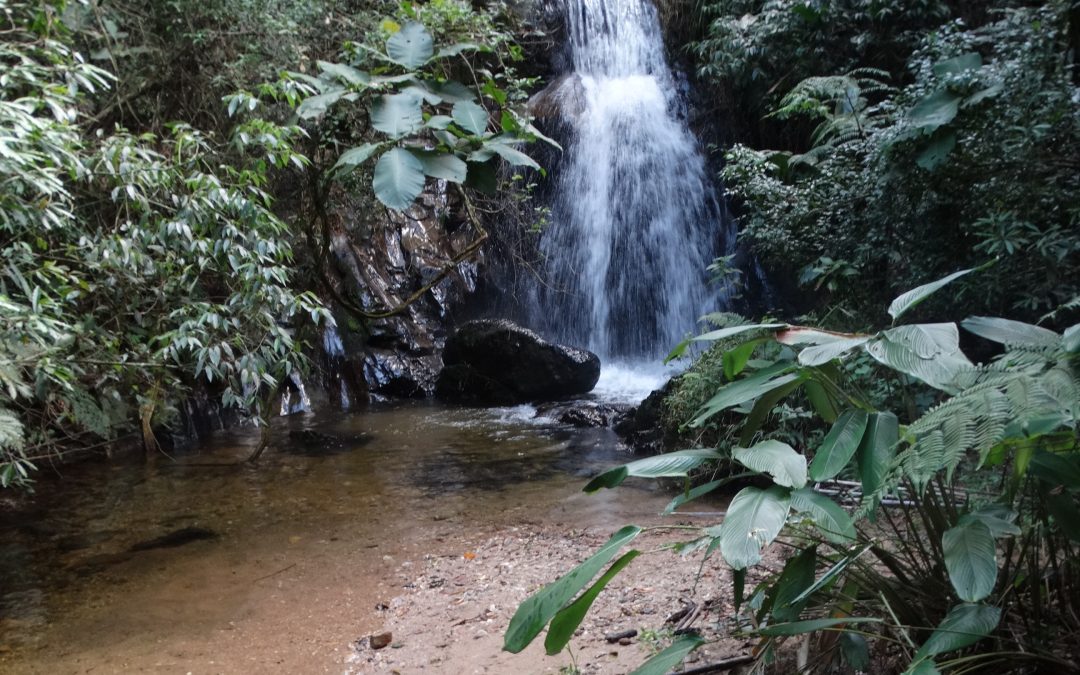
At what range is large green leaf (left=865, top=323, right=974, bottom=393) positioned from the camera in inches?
57.2

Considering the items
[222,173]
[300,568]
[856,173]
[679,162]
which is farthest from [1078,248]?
[679,162]

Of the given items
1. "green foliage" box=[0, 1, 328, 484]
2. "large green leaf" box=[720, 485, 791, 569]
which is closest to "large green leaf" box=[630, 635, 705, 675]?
"large green leaf" box=[720, 485, 791, 569]

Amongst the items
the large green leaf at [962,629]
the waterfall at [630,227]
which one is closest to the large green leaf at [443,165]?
the large green leaf at [962,629]

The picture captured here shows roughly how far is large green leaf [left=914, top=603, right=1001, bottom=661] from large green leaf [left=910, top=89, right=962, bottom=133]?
3.61m

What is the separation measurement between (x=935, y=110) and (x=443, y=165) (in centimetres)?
312

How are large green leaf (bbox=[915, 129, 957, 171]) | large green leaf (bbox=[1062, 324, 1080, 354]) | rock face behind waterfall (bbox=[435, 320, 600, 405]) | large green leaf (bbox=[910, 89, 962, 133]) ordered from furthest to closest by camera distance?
rock face behind waterfall (bbox=[435, 320, 600, 405]) < large green leaf (bbox=[915, 129, 957, 171]) < large green leaf (bbox=[910, 89, 962, 133]) < large green leaf (bbox=[1062, 324, 1080, 354])

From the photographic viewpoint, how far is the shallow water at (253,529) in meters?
3.32

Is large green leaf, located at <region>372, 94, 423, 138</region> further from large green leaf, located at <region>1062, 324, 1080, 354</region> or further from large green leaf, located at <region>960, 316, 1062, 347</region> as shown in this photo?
large green leaf, located at <region>1062, 324, 1080, 354</region>

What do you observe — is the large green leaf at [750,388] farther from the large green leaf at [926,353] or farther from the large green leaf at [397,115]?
the large green leaf at [397,115]

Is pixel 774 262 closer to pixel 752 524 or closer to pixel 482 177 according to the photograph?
pixel 482 177

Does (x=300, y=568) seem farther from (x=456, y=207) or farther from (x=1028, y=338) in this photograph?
(x=456, y=207)

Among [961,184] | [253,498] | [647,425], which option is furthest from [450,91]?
[647,425]

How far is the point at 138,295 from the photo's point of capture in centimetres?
457

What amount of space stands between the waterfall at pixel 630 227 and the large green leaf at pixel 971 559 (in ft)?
28.7
